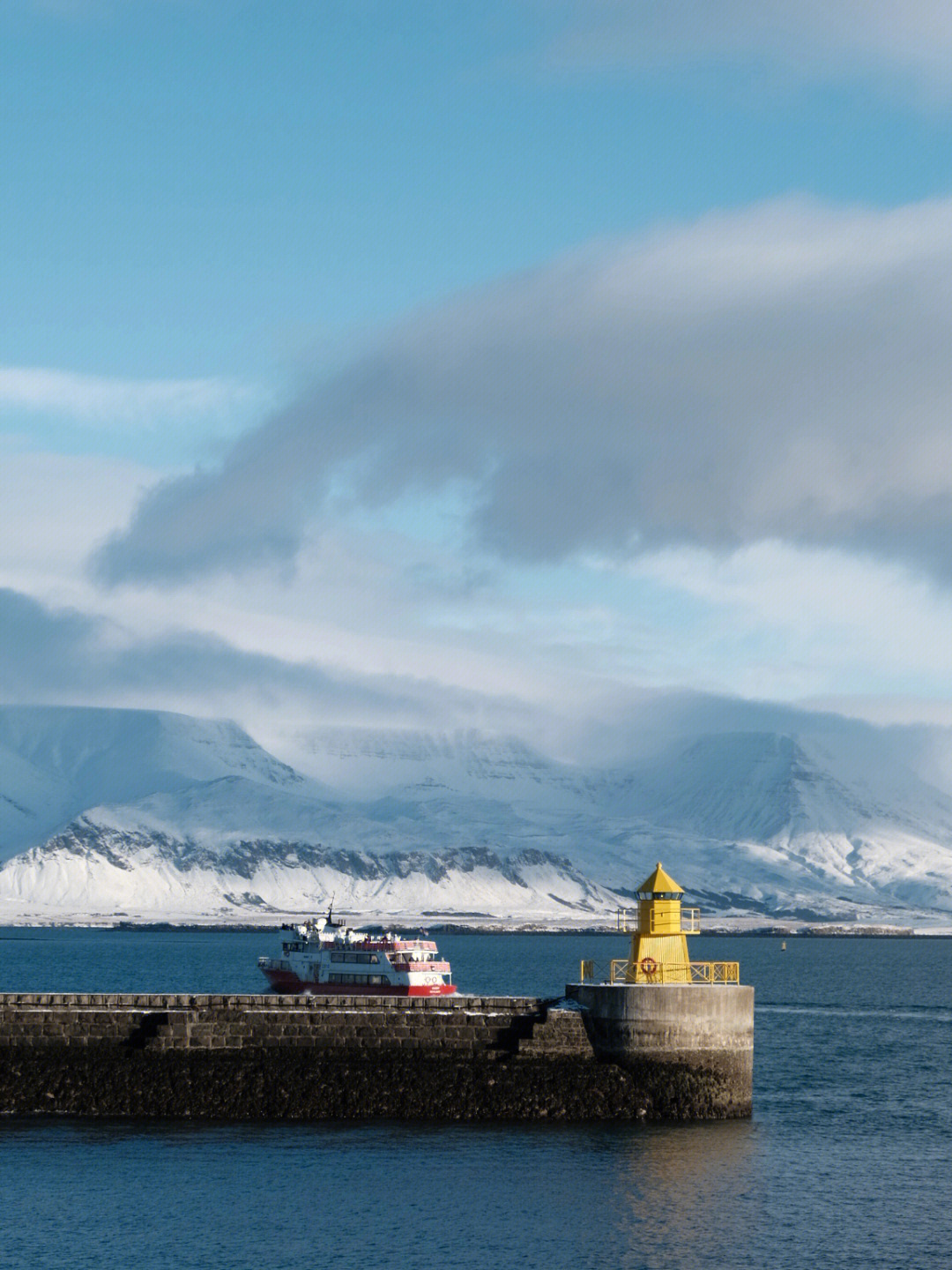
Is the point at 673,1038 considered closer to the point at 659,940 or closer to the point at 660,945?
the point at 660,945

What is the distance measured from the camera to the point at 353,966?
127938mm

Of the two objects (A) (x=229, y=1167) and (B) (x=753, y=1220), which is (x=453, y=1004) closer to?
(A) (x=229, y=1167)

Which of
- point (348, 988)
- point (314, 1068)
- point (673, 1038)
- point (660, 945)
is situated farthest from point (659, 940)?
point (348, 988)

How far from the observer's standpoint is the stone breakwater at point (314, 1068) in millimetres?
65062

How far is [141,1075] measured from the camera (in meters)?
65.2

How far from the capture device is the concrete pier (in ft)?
215

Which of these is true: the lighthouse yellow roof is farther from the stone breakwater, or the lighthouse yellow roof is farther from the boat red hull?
the boat red hull

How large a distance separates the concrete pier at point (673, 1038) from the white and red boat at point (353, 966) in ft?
164

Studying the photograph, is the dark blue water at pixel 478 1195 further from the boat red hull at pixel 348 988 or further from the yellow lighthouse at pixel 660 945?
the boat red hull at pixel 348 988

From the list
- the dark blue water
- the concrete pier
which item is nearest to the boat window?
the dark blue water

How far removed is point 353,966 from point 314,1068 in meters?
62.8

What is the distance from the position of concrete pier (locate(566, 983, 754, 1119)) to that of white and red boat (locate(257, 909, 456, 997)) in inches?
1966

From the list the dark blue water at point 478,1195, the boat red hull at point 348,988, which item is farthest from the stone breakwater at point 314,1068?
the boat red hull at point 348,988

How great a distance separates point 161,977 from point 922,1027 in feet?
264
